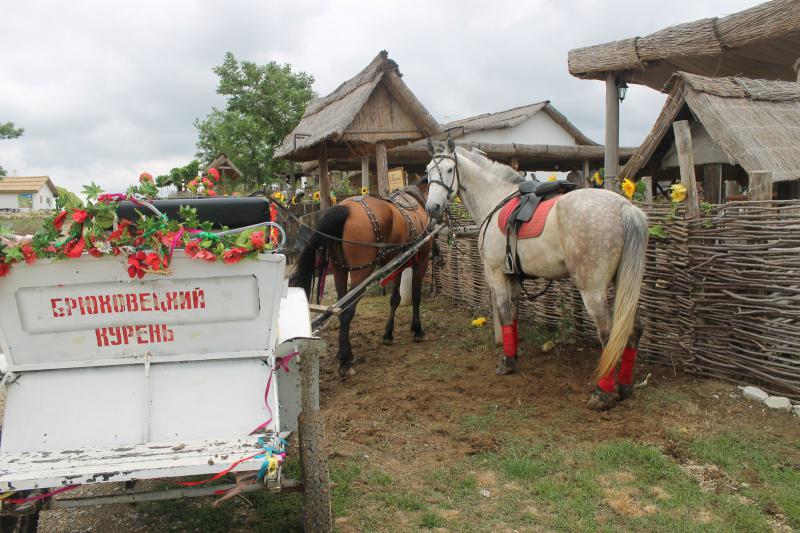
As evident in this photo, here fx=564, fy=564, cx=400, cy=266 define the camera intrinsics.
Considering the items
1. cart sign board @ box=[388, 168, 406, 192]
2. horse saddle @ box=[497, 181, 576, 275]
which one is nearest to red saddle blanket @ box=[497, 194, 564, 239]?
horse saddle @ box=[497, 181, 576, 275]

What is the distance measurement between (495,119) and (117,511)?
18564 mm

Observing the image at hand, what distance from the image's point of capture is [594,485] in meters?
3.25

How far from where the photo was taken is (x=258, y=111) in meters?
21.9

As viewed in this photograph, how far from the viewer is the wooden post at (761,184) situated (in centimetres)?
445

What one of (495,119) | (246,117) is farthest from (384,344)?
(246,117)

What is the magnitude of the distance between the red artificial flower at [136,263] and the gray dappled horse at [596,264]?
307cm

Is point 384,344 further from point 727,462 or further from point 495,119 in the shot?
point 495,119

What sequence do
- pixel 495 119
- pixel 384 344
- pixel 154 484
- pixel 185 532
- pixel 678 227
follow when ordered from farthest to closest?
pixel 495 119 → pixel 384 344 → pixel 678 227 → pixel 154 484 → pixel 185 532

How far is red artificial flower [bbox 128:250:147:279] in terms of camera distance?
2574 mm

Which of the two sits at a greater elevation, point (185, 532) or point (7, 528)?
point (7, 528)

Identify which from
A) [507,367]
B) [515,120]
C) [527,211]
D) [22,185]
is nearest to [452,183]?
[527,211]

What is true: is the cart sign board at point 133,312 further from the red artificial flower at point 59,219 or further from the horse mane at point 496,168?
the horse mane at point 496,168

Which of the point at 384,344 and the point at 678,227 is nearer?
the point at 678,227

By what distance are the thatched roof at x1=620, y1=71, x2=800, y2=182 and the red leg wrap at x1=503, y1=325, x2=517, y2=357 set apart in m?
2.44
